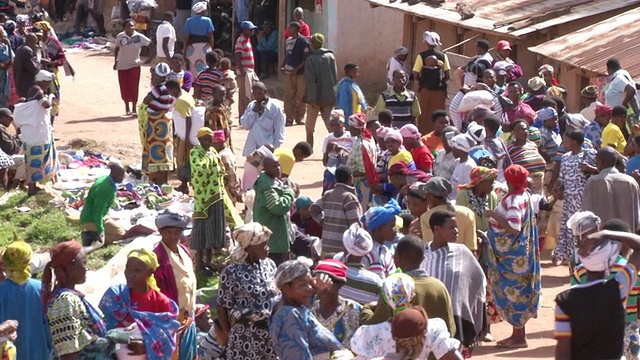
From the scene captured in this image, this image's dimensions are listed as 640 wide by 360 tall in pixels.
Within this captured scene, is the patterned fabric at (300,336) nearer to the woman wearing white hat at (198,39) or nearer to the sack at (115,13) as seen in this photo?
the woman wearing white hat at (198,39)

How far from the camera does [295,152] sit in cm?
1175

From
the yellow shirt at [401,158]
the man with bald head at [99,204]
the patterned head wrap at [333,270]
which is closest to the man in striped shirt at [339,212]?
the yellow shirt at [401,158]

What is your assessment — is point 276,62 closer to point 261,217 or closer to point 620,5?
point 620,5

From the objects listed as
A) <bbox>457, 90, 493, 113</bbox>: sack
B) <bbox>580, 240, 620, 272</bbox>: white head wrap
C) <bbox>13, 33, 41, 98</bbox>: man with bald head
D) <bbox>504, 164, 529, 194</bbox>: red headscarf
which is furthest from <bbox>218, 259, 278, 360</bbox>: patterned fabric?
<bbox>13, 33, 41, 98</bbox>: man with bald head

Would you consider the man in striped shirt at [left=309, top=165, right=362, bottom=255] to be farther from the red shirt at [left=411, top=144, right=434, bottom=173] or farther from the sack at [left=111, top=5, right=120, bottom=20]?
the sack at [left=111, top=5, right=120, bottom=20]

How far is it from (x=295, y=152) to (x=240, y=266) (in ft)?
14.6

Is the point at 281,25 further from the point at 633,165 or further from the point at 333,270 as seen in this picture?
the point at 333,270

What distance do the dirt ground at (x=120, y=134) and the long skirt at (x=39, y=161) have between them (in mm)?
2121

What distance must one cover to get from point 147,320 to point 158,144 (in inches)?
304

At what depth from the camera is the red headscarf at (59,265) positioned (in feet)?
22.5

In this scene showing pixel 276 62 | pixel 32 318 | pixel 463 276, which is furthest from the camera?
pixel 276 62

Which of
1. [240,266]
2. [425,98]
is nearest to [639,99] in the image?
[425,98]

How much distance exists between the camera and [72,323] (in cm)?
684

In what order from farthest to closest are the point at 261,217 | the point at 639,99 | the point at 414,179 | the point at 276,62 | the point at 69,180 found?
the point at 276,62
the point at 69,180
the point at 639,99
the point at 414,179
the point at 261,217
